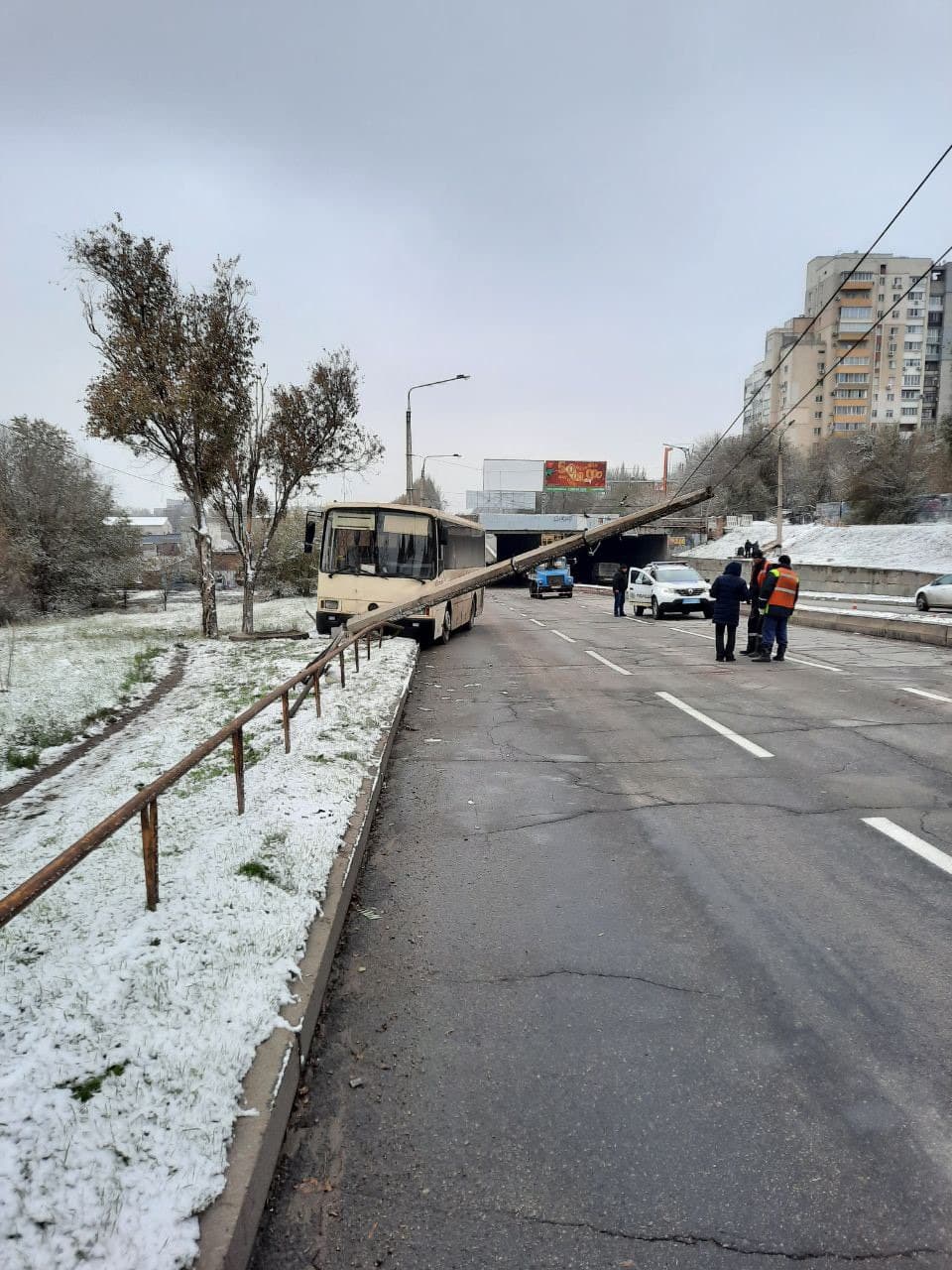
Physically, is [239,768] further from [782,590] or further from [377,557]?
[377,557]

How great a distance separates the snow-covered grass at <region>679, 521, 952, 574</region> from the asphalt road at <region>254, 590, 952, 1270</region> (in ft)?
124

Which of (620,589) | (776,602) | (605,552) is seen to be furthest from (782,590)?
(605,552)

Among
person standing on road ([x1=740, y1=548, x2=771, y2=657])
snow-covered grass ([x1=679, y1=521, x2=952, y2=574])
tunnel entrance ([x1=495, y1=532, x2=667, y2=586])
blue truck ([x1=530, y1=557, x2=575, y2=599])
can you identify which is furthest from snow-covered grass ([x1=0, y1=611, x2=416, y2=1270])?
tunnel entrance ([x1=495, y1=532, x2=667, y2=586])

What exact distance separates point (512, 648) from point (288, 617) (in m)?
11.4

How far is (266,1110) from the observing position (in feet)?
8.20

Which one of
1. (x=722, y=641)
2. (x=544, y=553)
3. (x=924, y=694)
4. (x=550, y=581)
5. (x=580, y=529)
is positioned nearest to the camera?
(x=924, y=694)

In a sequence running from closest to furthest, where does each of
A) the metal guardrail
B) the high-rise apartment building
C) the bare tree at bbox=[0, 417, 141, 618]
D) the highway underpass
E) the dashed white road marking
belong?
the metal guardrail
the dashed white road marking
the bare tree at bbox=[0, 417, 141, 618]
the highway underpass
the high-rise apartment building

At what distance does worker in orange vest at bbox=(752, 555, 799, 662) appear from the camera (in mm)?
13680

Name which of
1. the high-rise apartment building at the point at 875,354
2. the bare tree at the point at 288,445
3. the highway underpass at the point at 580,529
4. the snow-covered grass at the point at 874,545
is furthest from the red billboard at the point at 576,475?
the bare tree at the point at 288,445

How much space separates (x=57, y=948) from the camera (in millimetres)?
3484

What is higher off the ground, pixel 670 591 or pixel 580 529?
pixel 580 529

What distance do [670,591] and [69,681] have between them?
60.7ft

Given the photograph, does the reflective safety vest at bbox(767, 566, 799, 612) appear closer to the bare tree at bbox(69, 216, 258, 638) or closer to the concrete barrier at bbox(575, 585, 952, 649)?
the concrete barrier at bbox(575, 585, 952, 649)

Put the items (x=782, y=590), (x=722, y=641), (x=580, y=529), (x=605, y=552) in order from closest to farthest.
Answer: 1. (x=782, y=590)
2. (x=722, y=641)
3. (x=580, y=529)
4. (x=605, y=552)
